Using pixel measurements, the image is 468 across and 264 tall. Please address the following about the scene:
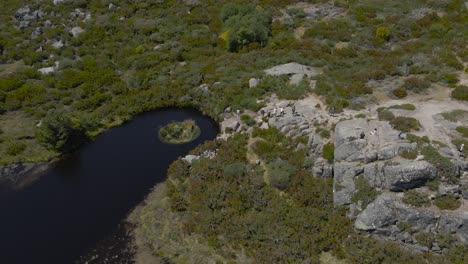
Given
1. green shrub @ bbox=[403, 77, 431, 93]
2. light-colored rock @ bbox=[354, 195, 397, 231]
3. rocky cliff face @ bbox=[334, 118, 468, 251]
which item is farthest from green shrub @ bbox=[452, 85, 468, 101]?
light-colored rock @ bbox=[354, 195, 397, 231]

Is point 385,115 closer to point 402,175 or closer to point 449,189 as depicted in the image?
point 402,175

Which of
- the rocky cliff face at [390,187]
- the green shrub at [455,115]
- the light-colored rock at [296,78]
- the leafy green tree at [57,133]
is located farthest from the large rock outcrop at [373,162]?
the leafy green tree at [57,133]

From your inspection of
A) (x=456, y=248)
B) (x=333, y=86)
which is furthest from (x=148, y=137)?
(x=456, y=248)

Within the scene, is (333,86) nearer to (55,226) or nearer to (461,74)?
(461,74)

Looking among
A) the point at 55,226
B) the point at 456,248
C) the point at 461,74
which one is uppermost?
the point at 461,74

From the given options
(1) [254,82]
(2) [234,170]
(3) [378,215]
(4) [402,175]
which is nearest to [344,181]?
Answer: (3) [378,215]

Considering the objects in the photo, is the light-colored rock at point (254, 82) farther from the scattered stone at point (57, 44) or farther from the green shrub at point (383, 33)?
the scattered stone at point (57, 44)
